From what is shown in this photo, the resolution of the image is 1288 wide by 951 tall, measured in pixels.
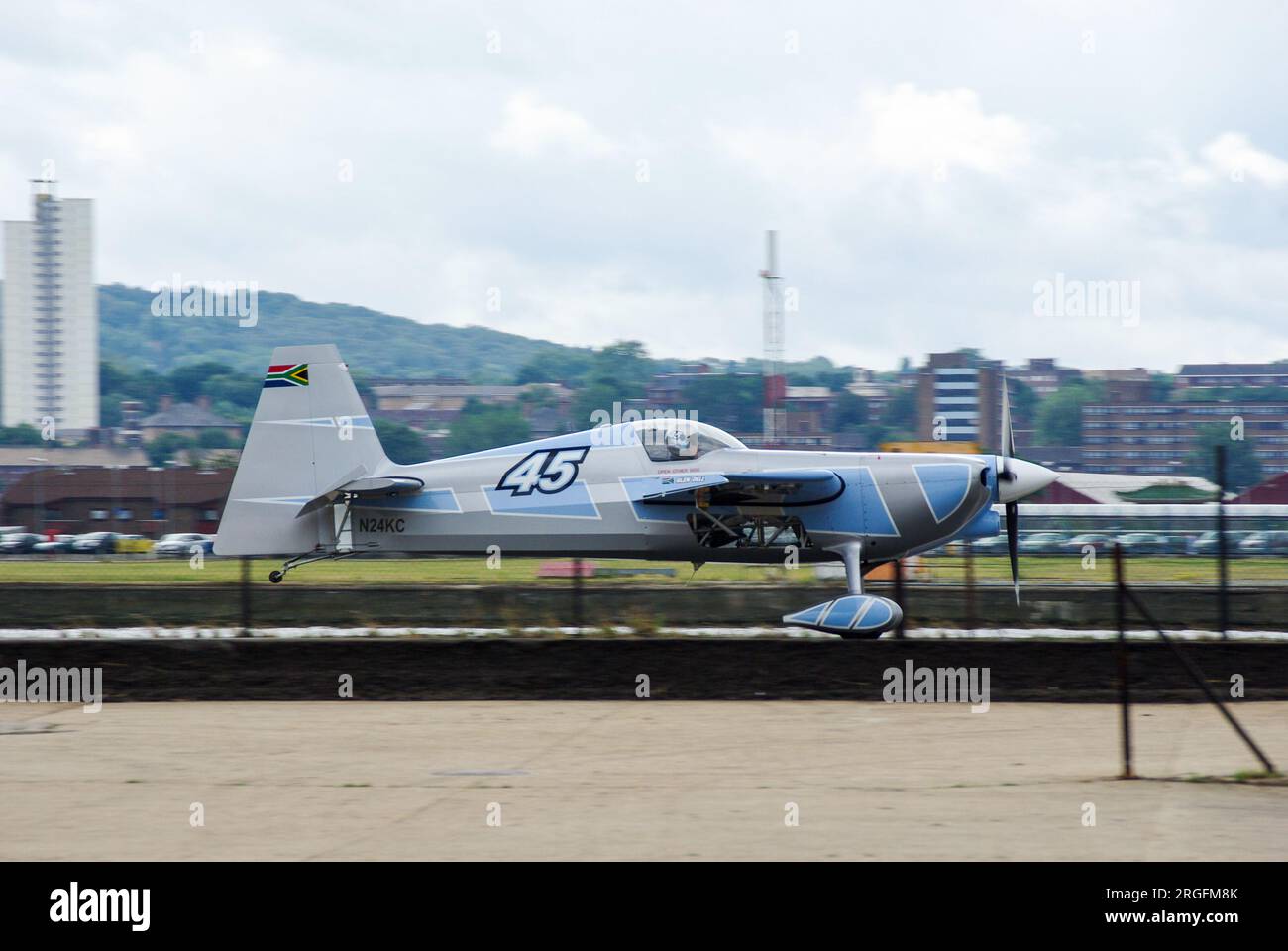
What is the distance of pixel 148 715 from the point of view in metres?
13.2

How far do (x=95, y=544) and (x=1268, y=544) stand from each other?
3787cm

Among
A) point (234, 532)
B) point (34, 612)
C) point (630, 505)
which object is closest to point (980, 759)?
point (630, 505)

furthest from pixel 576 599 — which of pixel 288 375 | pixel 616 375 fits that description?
pixel 616 375

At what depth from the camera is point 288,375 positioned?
760 inches

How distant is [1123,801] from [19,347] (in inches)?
8174

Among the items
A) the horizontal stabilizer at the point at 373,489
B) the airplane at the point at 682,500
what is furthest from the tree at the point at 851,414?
the horizontal stabilizer at the point at 373,489

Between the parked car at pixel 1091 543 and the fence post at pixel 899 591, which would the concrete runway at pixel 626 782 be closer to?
the fence post at pixel 899 591

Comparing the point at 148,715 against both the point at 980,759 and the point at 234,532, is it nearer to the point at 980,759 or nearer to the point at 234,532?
the point at 234,532

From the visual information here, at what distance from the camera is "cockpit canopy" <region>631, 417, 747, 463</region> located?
18047mm

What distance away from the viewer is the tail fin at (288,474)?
19.0m

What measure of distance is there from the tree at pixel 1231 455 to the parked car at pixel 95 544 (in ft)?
182

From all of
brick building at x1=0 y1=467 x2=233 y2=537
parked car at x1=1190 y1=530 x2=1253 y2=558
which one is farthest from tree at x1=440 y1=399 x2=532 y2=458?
parked car at x1=1190 y1=530 x2=1253 y2=558

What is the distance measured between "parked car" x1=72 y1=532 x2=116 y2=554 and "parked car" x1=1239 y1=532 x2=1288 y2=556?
3593 cm

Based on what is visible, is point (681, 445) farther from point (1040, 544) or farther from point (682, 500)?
point (1040, 544)
